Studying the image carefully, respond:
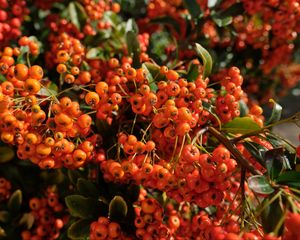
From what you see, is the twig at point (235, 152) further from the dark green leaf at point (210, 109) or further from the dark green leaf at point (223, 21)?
the dark green leaf at point (223, 21)

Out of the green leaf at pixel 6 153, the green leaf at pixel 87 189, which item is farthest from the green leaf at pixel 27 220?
the green leaf at pixel 87 189

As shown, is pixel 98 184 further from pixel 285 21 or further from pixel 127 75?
pixel 285 21

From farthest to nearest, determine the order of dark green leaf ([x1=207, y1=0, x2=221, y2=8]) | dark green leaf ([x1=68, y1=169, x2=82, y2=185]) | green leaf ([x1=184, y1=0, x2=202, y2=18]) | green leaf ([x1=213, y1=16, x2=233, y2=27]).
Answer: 1. dark green leaf ([x1=207, y1=0, x2=221, y2=8])
2. green leaf ([x1=184, y1=0, x2=202, y2=18])
3. green leaf ([x1=213, y1=16, x2=233, y2=27])
4. dark green leaf ([x1=68, y1=169, x2=82, y2=185])

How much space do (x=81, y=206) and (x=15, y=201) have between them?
0.56 meters

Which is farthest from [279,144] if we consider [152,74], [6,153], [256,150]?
[6,153]

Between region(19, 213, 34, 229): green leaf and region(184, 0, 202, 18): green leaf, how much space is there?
1.47 meters

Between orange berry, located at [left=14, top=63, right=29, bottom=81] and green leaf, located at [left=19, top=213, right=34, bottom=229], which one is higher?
orange berry, located at [left=14, top=63, right=29, bottom=81]

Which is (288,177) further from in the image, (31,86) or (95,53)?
(95,53)

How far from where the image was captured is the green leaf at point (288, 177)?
1.36 m

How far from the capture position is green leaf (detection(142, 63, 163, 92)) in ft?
5.41

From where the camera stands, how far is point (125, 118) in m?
1.82

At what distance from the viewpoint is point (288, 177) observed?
138 cm

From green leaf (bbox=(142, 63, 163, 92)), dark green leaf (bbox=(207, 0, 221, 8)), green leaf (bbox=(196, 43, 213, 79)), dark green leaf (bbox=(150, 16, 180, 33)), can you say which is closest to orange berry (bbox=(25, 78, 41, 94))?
green leaf (bbox=(142, 63, 163, 92))

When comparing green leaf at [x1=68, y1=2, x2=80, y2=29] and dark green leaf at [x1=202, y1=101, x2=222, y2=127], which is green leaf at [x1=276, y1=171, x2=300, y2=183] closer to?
dark green leaf at [x1=202, y1=101, x2=222, y2=127]
